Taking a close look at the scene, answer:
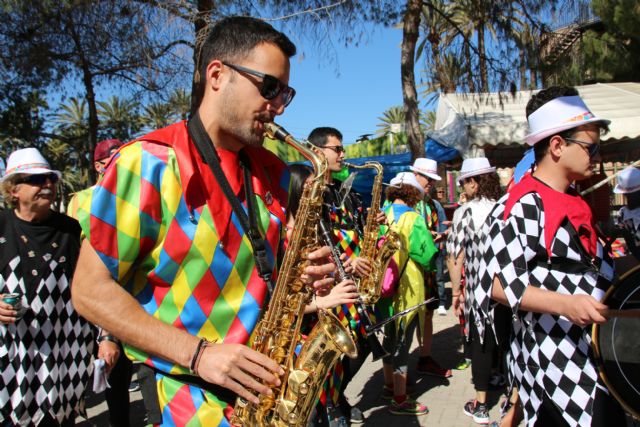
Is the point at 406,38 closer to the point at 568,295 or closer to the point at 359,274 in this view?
the point at 359,274

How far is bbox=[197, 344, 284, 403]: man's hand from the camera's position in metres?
1.61

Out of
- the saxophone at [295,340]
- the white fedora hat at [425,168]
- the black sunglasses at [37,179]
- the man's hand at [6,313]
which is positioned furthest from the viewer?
the white fedora hat at [425,168]

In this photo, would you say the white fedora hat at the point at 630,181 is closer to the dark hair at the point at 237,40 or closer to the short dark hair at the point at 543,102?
the short dark hair at the point at 543,102

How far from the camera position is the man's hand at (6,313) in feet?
10.3

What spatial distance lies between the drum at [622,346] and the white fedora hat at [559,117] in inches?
32.1

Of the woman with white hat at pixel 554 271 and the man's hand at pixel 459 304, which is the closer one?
the woman with white hat at pixel 554 271

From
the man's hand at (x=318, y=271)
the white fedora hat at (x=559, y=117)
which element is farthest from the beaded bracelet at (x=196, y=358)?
the white fedora hat at (x=559, y=117)

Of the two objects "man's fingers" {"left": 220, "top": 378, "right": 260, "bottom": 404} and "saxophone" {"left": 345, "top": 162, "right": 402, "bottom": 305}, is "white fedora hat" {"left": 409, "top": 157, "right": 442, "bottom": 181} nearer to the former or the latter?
"saxophone" {"left": 345, "top": 162, "right": 402, "bottom": 305}

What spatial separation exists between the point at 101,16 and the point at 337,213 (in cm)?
849

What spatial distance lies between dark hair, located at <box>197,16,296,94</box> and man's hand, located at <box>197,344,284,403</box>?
102 centimetres

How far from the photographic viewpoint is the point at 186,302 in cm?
179

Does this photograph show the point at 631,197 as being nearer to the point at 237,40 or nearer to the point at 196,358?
the point at 237,40

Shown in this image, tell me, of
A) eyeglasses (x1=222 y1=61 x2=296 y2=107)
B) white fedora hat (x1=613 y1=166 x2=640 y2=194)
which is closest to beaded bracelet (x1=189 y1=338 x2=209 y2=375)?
eyeglasses (x1=222 y1=61 x2=296 y2=107)

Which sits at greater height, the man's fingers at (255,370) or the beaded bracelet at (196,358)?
the beaded bracelet at (196,358)
